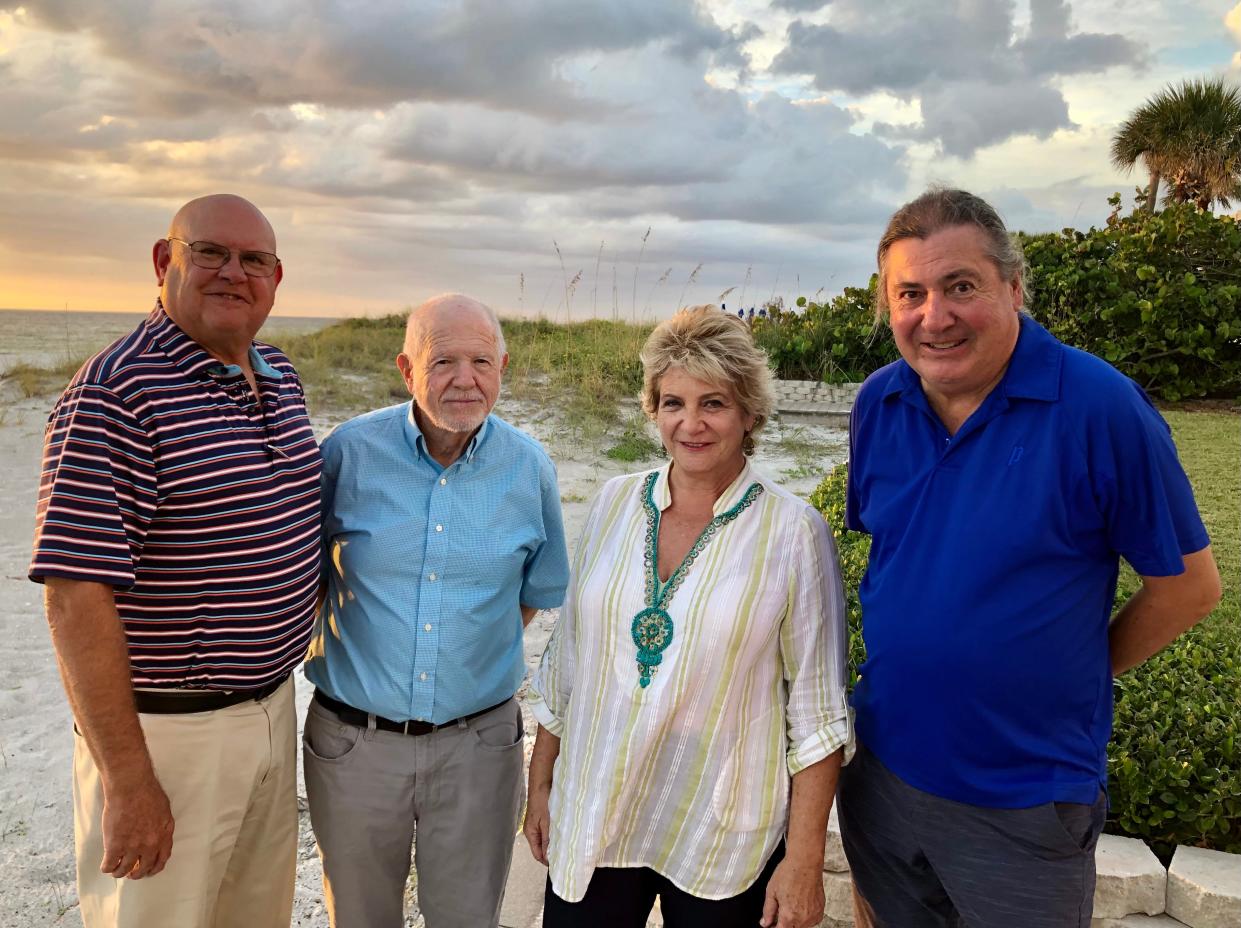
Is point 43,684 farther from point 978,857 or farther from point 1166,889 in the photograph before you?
point 1166,889

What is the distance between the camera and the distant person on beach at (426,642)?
8.98ft

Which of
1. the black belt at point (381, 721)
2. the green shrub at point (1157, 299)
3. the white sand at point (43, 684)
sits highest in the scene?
the green shrub at point (1157, 299)

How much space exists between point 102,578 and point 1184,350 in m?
13.0

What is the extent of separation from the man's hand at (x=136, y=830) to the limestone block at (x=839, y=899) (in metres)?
2.24

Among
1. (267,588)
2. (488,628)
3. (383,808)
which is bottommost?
Result: (383,808)

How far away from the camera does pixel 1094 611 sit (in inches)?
82.7

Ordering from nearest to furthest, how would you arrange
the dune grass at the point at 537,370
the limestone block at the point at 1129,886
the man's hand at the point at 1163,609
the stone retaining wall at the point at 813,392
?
the man's hand at the point at 1163,609 → the limestone block at the point at 1129,886 → the stone retaining wall at the point at 813,392 → the dune grass at the point at 537,370

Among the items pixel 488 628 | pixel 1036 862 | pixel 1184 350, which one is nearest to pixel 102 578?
pixel 488 628

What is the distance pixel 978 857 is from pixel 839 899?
53.5 inches

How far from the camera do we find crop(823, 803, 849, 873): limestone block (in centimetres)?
322

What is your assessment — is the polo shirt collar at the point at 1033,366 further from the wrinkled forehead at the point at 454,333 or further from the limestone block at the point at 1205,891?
the limestone block at the point at 1205,891

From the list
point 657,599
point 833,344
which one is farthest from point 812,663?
point 833,344

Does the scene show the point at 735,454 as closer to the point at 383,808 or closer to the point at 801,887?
the point at 801,887

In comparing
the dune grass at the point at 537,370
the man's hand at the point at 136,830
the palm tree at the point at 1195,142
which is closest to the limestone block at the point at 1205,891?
the man's hand at the point at 136,830
